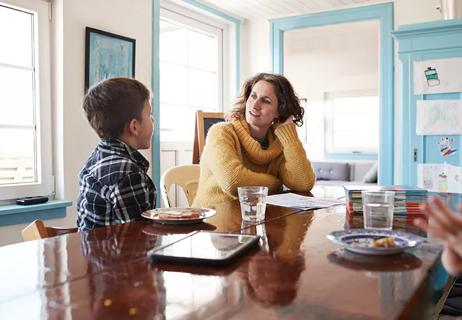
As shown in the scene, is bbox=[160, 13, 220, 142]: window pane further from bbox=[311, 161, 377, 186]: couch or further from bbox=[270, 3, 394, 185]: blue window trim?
bbox=[311, 161, 377, 186]: couch

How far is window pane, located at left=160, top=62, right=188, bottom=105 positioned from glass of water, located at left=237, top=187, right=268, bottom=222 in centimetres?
288

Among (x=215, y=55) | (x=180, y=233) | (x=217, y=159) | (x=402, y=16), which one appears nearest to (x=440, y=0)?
(x=402, y=16)

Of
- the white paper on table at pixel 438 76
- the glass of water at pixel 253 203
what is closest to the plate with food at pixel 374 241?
the glass of water at pixel 253 203

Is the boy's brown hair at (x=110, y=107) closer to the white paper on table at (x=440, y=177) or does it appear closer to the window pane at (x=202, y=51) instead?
the white paper on table at (x=440, y=177)

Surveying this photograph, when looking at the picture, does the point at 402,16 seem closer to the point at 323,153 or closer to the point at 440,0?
the point at 440,0

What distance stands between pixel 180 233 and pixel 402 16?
3735mm

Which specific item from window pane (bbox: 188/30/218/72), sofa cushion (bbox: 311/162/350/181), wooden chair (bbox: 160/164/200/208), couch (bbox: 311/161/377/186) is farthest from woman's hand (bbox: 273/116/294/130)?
sofa cushion (bbox: 311/162/350/181)

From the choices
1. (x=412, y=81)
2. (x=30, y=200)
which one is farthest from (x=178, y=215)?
(x=412, y=81)

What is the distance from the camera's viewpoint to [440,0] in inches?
147

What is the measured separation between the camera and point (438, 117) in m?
3.19

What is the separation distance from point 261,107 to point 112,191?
1.03 meters

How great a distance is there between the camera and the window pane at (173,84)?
4.03 m

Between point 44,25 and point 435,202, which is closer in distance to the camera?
point 435,202

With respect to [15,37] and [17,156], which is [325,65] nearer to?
[15,37]
